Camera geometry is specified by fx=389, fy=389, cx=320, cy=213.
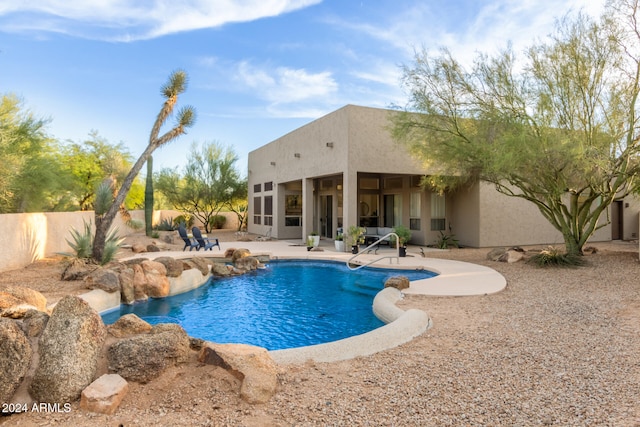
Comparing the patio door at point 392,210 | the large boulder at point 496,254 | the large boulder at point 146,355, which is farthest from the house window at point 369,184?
the large boulder at point 146,355

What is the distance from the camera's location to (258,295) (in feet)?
28.7

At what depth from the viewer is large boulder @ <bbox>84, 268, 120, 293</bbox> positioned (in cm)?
767

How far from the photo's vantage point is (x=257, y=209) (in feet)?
77.7

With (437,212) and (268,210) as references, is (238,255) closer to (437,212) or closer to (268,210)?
(437,212)

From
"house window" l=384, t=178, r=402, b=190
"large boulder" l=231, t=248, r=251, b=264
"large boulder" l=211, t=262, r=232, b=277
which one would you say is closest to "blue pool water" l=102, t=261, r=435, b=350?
"large boulder" l=211, t=262, r=232, b=277

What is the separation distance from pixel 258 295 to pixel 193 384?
17.6 feet

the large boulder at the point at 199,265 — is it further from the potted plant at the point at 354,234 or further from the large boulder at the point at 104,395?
the large boulder at the point at 104,395

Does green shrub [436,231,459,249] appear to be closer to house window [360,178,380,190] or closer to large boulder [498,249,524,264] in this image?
house window [360,178,380,190]

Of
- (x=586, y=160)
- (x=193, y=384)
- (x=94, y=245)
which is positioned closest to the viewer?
(x=193, y=384)

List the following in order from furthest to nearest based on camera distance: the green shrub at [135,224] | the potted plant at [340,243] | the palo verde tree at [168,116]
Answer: the green shrub at [135,224] < the potted plant at [340,243] < the palo verde tree at [168,116]

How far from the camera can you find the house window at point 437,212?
16422mm

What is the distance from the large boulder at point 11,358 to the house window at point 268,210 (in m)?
17.8

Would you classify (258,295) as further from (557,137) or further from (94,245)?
(557,137)

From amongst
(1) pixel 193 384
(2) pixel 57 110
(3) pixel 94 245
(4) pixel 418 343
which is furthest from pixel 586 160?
(2) pixel 57 110
